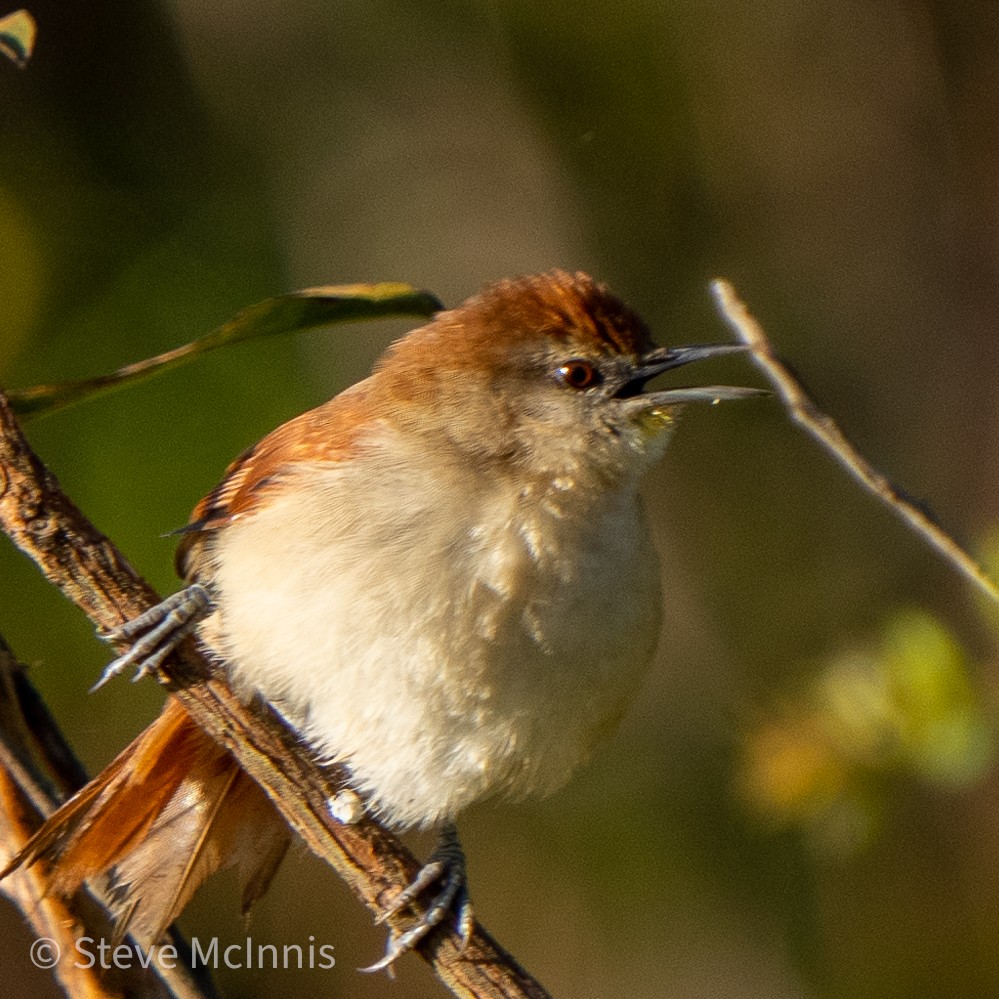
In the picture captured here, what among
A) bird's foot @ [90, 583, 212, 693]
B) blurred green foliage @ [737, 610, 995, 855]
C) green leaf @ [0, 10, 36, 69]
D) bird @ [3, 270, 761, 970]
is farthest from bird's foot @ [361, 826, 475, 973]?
green leaf @ [0, 10, 36, 69]

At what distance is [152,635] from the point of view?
2568 millimetres

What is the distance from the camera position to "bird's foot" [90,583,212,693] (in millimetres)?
2447

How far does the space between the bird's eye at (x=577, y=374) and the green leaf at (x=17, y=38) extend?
1.23 metres

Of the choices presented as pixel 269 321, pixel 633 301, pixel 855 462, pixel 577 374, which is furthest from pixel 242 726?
pixel 633 301

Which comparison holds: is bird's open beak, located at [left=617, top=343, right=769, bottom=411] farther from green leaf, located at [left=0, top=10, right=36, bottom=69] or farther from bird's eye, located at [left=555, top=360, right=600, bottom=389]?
green leaf, located at [left=0, top=10, right=36, bottom=69]

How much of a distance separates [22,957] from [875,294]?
4.48 m

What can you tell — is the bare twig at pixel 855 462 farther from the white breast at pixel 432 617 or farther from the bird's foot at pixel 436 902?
the bird's foot at pixel 436 902

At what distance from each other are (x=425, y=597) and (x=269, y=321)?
24.4 inches

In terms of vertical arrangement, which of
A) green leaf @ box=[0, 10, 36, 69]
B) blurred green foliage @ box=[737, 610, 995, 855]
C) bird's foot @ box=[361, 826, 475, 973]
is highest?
green leaf @ box=[0, 10, 36, 69]

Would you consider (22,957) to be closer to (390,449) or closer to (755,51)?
(390,449)

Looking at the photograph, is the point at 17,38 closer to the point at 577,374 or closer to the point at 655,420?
the point at 577,374

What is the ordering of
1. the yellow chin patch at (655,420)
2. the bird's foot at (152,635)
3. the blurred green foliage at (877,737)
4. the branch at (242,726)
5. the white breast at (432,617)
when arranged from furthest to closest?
the blurred green foliage at (877,737)
the yellow chin patch at (655,420)
the white breast at (432,617)
the bird's foot at (152,635)
the branch at (242,726)

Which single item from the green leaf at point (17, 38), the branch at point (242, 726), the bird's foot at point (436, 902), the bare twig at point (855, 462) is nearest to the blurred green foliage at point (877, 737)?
the bird's foot at point (436, 902)

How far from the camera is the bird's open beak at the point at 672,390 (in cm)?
288
